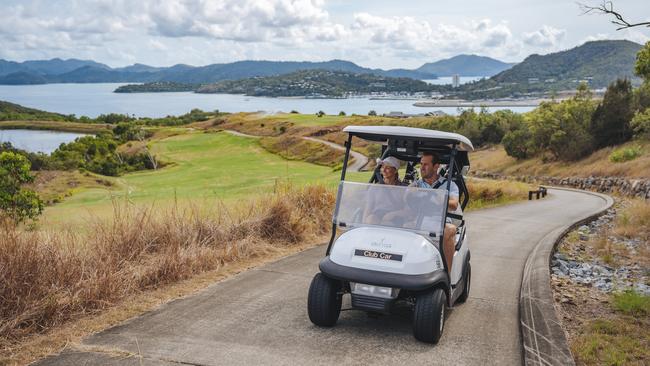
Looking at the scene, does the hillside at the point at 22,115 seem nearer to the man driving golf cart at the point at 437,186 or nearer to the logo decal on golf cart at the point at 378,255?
the man driving golf cart at the point at 437,186

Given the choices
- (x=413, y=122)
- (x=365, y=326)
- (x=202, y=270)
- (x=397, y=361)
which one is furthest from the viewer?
(x=413, y=122)

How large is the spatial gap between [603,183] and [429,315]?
41.4 metres

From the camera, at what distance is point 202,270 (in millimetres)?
9023

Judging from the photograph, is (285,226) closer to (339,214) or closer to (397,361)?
(339,214)

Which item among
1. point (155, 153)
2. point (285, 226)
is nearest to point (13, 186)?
point (285, 226)

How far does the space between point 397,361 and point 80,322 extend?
11.5ft

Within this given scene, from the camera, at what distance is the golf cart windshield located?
6605 mm

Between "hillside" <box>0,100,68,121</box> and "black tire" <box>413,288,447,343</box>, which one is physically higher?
"black tire" <box>413,288,447,343</box>

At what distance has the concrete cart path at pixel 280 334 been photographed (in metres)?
5.63

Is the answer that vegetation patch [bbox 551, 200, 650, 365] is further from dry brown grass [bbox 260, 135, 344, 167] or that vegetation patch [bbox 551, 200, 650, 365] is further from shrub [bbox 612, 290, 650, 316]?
dry brown grass [bbox 260, 135, 344, 167]

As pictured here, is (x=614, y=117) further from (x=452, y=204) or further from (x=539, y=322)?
(x=452, y=204)

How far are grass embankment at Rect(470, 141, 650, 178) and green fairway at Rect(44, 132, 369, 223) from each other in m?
19.9

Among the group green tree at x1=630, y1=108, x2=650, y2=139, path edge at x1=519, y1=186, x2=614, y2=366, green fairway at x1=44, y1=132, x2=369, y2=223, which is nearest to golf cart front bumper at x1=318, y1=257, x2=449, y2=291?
path edge at x1=519, y1=186, x2=614, y2=366

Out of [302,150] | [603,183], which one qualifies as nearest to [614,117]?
[603,183]
